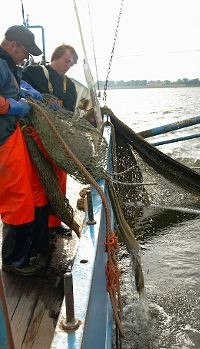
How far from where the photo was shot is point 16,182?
3.08 meters

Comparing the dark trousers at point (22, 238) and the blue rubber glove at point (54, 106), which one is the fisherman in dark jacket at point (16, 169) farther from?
the blue rubber glove at point (54, 106)

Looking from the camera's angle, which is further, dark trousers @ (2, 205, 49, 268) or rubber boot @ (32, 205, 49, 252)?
rubber boot @ (32, 205, 49, 252)

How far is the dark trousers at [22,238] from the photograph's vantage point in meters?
3.32

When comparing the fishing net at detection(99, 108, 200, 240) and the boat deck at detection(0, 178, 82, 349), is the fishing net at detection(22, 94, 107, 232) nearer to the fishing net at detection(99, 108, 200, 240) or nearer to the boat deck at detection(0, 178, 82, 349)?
the boat deck at detection(0, 178, 82, 349)

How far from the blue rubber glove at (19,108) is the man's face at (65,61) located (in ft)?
3.00

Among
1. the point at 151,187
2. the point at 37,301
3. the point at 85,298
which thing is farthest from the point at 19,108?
the point at 151,187

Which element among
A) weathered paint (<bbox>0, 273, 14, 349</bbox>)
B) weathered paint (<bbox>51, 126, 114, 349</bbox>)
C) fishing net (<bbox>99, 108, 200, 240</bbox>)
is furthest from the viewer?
fishing net (<bbox>99, 108, 200, 240</bbox>)

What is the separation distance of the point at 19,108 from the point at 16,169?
468 millimetres

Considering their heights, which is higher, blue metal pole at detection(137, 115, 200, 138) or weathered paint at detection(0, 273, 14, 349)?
weathered paint at detection(0, 273, 14, 349)

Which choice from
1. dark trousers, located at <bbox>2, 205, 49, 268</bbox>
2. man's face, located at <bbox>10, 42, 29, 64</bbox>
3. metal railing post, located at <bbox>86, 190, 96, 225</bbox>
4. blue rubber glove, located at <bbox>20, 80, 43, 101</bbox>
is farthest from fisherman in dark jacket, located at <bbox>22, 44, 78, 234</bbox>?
metal railing post, located at <bbox>86, 190, 96, 225</bbox>

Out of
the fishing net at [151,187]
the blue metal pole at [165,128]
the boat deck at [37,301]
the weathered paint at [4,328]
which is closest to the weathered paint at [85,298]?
the weathered paint at [4,328]

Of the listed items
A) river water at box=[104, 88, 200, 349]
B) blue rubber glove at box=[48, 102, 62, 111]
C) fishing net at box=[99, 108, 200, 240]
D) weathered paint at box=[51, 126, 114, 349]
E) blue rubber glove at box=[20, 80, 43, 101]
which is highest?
blue rubber glove at box=[20, 80, 43, 101]

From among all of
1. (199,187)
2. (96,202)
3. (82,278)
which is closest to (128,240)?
(96,202)

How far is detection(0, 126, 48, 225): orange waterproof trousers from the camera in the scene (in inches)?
119
